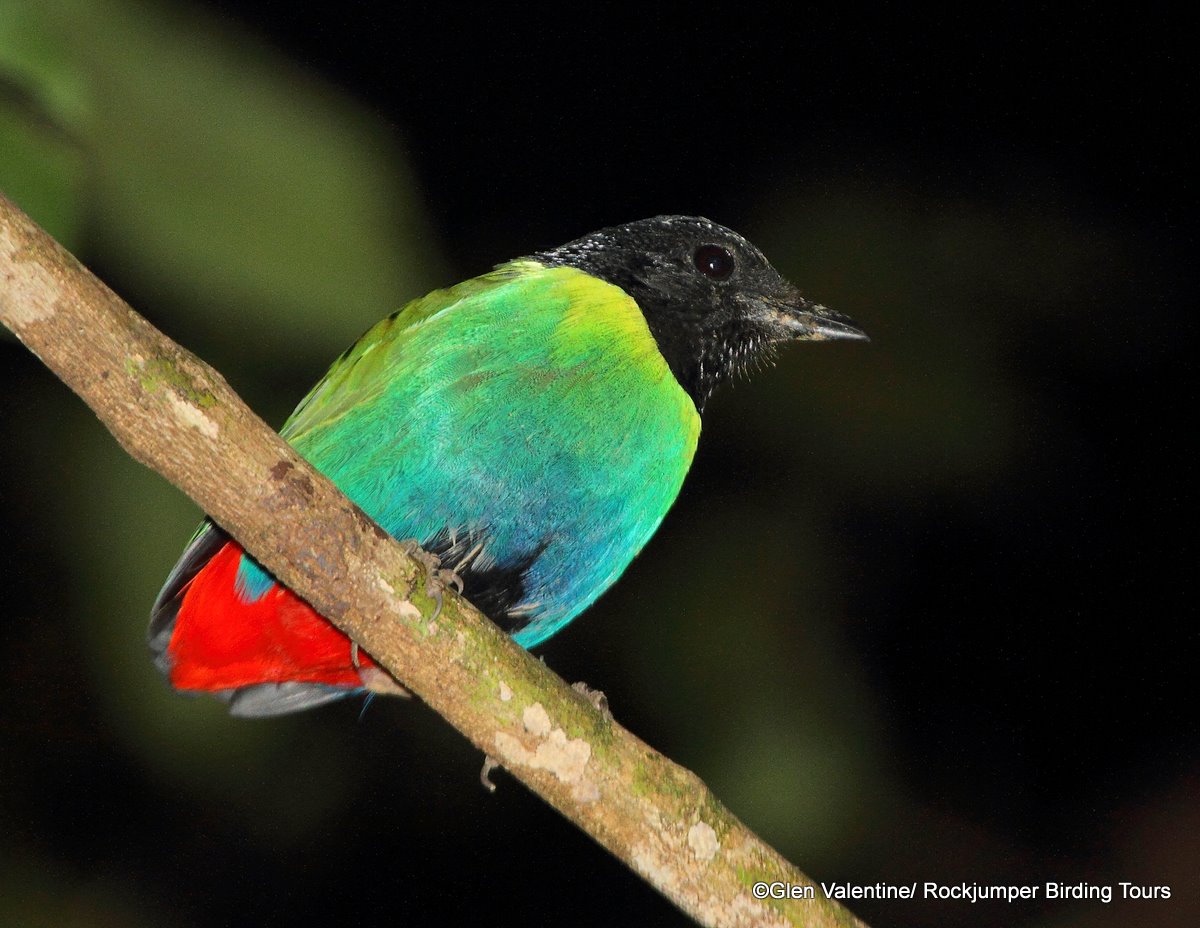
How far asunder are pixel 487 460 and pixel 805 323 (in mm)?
1393

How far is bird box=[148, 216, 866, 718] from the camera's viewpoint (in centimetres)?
344

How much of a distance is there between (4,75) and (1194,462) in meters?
5.71

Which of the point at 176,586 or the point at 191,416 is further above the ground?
the point at 191,416

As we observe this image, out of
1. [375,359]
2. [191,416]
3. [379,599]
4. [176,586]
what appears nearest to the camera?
[191,416]

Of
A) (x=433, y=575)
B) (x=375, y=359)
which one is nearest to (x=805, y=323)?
(x=375, y=359)

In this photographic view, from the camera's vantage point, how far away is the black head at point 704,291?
4031mm

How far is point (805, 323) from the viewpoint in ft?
13.9

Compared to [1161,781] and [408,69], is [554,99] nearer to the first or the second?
[408,69]

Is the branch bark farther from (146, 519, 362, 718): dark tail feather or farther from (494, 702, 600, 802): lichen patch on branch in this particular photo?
(146, 519, 362, 718): dark tail feather

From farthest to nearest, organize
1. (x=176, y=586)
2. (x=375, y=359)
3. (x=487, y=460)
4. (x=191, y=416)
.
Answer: (x=375, y=359)
(x=176, y=586)
(x=487, y=460)
(x=191, y=416)

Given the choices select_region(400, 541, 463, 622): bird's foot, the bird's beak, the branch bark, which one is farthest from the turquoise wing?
the branch bark

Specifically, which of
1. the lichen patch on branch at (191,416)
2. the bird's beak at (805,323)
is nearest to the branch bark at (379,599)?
the lichen patch on branch at (191,416)

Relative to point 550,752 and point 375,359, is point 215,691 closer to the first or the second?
point 375,359

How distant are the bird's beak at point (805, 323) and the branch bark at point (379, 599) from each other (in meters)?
1.80
